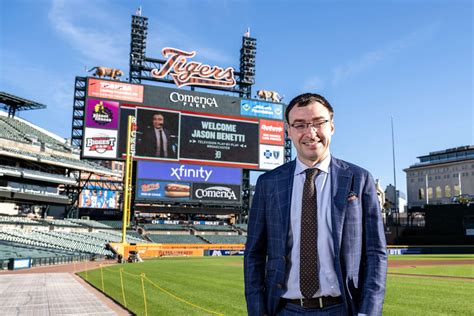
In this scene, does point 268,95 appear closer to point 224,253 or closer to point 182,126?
point 182,126

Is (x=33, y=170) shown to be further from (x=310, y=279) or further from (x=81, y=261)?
(x=310, y=279)

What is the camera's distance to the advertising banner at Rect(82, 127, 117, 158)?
156ft

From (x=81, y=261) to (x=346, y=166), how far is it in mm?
36441

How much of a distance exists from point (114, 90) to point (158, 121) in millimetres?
6018

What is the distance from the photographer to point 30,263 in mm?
29422

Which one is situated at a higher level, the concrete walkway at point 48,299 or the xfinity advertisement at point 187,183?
the xfinity advertisement at point 187,183

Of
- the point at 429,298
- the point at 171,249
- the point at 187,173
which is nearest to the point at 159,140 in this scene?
the point at 187,173

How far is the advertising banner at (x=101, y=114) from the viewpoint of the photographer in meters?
48.1

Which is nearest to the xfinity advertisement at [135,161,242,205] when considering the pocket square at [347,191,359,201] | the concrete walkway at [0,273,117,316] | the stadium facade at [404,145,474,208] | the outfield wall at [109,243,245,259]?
the outfield wall at [109,243,245,259]


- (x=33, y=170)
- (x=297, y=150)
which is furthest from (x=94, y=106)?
(x=297, y=150)

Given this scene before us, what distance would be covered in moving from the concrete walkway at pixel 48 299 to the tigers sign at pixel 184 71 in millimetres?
38487

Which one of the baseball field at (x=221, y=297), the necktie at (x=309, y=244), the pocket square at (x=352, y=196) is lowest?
the baseball field at (x=221, y=297)

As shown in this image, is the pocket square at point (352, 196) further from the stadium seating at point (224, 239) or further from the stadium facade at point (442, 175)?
the stadium facade at point (442, 175)

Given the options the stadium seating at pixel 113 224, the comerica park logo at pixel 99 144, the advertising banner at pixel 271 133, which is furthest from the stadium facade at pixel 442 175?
the comerica park logo at pixel 99 144
